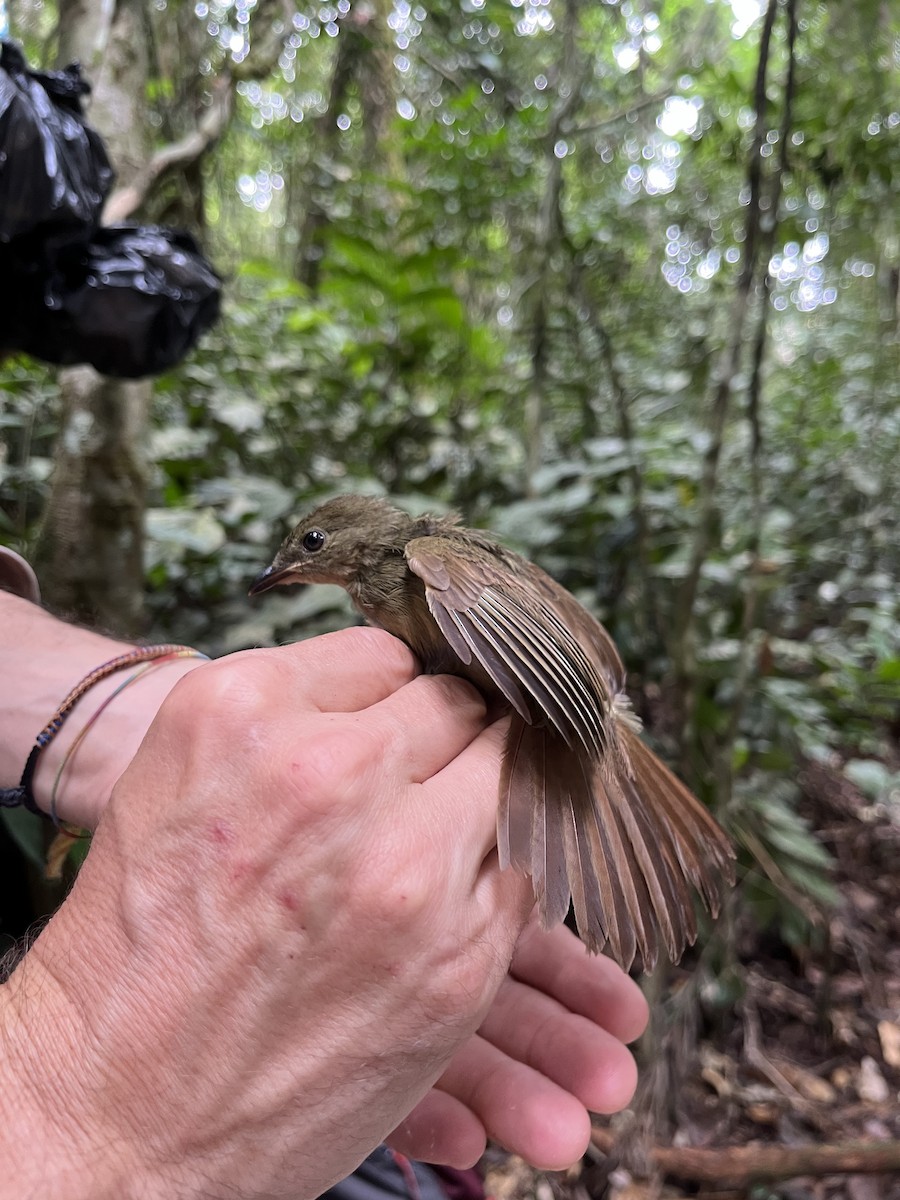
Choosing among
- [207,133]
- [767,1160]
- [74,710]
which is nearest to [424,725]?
[74,710]

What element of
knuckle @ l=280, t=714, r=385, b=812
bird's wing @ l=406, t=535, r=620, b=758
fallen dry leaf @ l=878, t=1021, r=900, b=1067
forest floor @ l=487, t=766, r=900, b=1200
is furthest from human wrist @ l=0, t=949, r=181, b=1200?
fallen dry leaf @ l=878, t=1021, r=900, b=1067

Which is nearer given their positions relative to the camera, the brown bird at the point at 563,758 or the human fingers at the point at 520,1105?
the brown bird at the point at 563,758

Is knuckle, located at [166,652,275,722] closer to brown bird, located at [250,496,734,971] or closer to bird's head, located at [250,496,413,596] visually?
brown bird, located at [250,496,734,971]

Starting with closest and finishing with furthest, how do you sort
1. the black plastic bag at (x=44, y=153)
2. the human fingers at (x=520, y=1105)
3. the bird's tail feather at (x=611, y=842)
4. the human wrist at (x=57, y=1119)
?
the human wrist at (x=57, y=1119) < the bird's tail feather at (x=611, y=842) < the human fingers at (x=520, y=1105) < the black plastic bag at (x=44, y=153)

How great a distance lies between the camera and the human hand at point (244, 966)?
32.7 inches

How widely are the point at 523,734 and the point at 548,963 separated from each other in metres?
0.68

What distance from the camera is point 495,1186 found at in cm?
238

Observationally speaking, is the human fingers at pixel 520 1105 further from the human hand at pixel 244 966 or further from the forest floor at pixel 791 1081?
the forest floor at pixel 791 1081

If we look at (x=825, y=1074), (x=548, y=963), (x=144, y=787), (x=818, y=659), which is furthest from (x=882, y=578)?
(x=144, y=787)

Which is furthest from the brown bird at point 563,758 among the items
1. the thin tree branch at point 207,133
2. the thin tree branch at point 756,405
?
the thin tree branch at point 207,133

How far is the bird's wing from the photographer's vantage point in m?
1.22

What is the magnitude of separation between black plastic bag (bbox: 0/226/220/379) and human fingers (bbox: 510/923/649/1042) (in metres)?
1.94

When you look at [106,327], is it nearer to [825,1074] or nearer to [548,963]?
[548,963]

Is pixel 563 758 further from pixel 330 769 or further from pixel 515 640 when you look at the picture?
pixel 330 769
